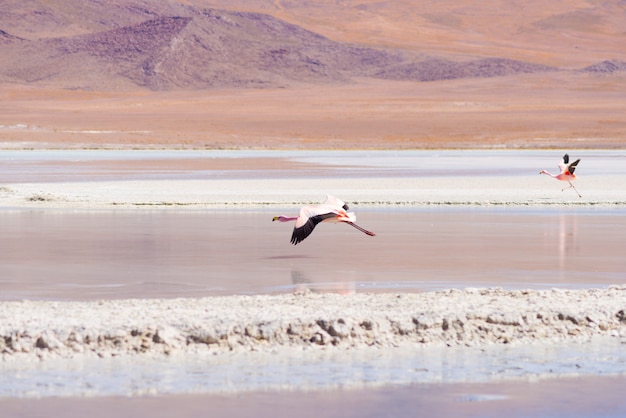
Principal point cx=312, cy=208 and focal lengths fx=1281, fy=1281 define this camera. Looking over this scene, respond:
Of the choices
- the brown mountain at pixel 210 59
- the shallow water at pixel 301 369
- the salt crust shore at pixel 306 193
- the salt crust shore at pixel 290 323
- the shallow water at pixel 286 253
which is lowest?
the shallow water at pixel 301 369

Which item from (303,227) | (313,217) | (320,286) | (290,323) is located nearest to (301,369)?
(290,323)

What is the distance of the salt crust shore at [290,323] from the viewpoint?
764 cm

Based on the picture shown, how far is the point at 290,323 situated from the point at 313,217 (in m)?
3.57

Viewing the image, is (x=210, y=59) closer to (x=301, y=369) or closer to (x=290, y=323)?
(x=290, y=323)

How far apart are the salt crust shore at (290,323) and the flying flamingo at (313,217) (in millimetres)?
1936

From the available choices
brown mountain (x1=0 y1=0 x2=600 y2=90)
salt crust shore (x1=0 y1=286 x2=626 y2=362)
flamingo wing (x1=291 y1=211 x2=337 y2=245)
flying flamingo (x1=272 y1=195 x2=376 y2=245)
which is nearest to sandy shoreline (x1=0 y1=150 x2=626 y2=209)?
flying flamingo (x1=272 y1=195 x2=376 y2=245)

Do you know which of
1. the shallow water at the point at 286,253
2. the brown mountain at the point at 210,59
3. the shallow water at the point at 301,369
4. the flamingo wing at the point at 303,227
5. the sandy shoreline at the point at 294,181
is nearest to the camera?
the shallow water at the point at 301,369

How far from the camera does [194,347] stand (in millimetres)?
7691

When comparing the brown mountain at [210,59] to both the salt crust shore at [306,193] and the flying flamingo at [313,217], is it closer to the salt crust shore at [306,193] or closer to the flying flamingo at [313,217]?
the salt crust shore at [306,193]

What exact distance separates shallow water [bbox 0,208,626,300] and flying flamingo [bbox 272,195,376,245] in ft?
→ 1.31

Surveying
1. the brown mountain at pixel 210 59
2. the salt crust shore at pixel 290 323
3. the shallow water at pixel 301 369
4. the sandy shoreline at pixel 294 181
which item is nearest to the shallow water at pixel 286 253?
the salt crust shore at pixel 290 323

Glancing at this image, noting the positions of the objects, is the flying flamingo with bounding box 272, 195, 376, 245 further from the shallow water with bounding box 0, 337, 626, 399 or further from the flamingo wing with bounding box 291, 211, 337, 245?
the shallow water with bounding box 0, 337, 626, 399

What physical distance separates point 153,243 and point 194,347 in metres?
6.75

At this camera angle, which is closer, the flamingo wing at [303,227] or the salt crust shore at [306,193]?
the flamingo wing at [303,227]
